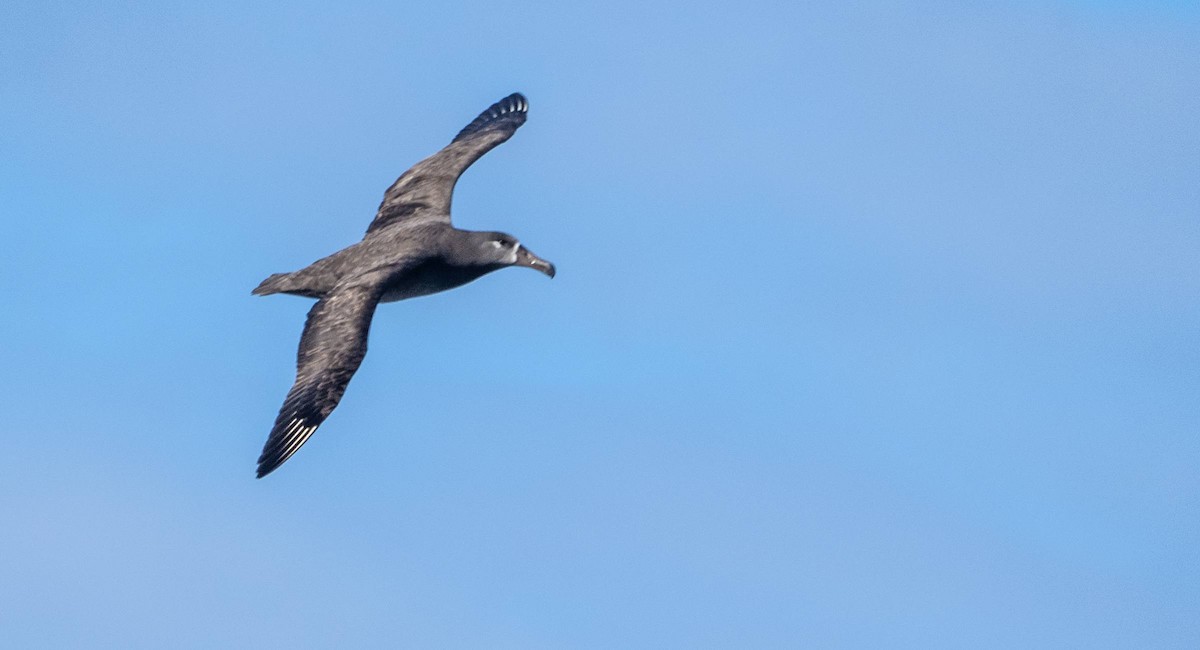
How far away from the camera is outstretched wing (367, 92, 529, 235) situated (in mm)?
29328

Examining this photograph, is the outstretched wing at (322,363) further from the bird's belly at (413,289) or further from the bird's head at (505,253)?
Answer: the bird's head at (505,253)

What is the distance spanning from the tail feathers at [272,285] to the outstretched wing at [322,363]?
3.84 feet

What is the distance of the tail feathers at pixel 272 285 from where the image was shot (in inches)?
1064

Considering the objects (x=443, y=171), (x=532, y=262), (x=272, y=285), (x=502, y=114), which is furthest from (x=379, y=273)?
(x=502, y=114)

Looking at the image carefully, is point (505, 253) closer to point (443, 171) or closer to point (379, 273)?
point (379, 273)

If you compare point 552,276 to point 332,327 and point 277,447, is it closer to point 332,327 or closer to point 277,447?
point 332,327

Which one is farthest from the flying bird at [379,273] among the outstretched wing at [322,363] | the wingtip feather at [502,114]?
the wingtip feather at [502,114]

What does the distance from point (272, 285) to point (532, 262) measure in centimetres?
376

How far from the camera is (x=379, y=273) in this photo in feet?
86.5

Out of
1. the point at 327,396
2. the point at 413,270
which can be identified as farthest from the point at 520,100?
the point at 327,396

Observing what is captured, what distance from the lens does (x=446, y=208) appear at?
1151 inches

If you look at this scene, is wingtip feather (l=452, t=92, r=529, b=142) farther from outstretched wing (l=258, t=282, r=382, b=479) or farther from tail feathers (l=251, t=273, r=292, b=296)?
outstretched wing (l=258, t=282, r=382, b=479)

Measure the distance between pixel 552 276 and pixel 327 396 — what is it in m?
5.17

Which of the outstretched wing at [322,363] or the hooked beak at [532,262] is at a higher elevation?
the hooked beak at [532,262]
